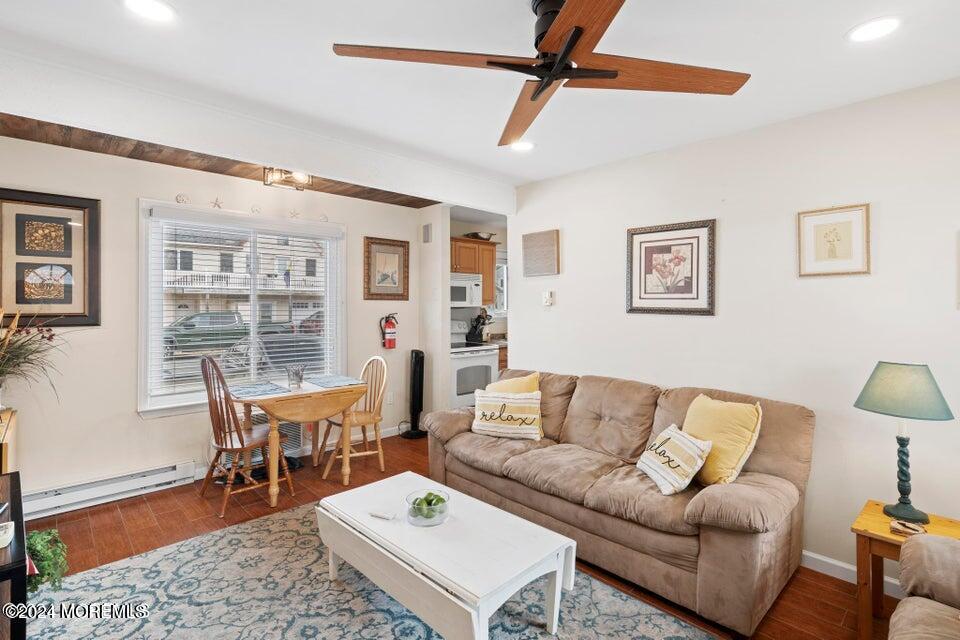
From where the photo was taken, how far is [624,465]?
2645 mm

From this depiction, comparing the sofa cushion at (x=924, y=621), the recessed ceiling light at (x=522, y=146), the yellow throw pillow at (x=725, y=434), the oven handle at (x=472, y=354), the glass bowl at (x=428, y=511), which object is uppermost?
the recessed ceiling light at (x=522, y=146)

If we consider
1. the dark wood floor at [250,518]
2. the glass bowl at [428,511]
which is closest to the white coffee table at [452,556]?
the glass bowl at [428,511]

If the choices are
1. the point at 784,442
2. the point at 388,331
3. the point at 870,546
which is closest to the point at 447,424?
the point at 388,331

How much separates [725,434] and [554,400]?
118cm

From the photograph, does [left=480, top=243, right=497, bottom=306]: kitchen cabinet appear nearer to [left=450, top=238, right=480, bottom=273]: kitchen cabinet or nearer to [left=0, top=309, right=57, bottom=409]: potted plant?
[left=450, top=238, right=480, bottom=273]: kitchen cabinet

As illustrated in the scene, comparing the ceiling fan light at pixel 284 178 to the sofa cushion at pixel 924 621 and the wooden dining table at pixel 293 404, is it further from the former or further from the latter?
the sofa cushion at pixel 924 621

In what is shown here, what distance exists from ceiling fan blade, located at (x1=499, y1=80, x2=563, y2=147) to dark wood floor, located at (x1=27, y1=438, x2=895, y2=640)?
2164 mm

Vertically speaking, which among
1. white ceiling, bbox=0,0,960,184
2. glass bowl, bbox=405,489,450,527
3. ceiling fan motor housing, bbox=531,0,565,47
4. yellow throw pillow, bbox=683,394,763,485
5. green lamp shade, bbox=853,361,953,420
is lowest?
glass bowl, bbox=405,489,450,527

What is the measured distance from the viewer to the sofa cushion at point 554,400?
321 centimetres

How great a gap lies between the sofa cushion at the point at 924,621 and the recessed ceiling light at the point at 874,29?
193cm

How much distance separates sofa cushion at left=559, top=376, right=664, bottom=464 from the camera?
2812 mm

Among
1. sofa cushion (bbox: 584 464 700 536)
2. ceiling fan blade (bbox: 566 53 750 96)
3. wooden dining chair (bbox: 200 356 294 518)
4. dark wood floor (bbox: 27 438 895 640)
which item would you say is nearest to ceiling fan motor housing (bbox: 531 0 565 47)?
ceiling fan blade (bbox: 566 53 750 96)

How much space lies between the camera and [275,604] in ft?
6.89

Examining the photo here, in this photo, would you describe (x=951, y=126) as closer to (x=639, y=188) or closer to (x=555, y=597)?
(x=639, y=188)
